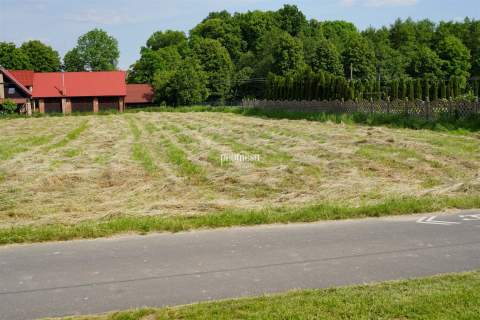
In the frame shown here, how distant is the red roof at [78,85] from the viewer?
7469 centimetres

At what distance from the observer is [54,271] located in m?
6.02

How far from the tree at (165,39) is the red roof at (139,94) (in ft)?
121

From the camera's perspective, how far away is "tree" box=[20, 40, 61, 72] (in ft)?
336

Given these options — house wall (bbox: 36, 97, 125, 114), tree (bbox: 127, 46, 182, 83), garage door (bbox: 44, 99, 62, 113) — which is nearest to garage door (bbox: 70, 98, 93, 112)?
house wall (bbox: 36, 97, 125, 114)

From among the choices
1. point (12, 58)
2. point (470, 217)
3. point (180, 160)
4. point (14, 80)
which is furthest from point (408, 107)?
point (12, 58)

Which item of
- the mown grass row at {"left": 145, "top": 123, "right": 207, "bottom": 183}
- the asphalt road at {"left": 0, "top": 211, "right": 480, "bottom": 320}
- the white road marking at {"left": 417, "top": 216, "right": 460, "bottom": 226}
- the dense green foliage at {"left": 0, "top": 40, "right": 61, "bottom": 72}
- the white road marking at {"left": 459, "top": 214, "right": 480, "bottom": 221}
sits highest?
the dense green foliage at {"left": 0, "top": 40, "right": 61, "bottom": 72}

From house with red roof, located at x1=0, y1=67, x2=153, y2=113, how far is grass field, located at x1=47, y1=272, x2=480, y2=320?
73.2 m

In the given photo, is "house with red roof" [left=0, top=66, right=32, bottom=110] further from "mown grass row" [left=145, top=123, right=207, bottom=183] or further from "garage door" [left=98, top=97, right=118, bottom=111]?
"mown grass row" [left=145, top=123, right=207, bottom=183]

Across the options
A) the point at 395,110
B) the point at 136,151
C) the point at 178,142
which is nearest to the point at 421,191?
the point at 136,151

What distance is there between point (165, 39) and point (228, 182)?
374 feet

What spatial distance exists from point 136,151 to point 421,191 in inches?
475

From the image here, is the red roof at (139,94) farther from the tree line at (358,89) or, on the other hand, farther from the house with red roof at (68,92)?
the tree line at (358,89)

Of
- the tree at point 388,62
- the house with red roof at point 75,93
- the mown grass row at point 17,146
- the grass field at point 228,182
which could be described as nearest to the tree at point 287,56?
the tree at point 388,62

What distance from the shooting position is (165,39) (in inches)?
4766
